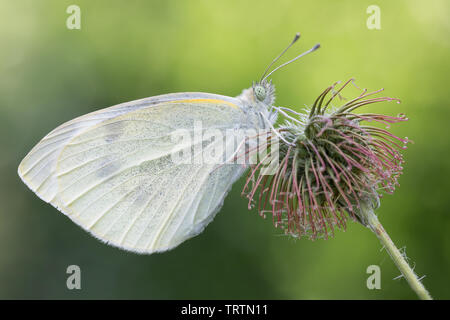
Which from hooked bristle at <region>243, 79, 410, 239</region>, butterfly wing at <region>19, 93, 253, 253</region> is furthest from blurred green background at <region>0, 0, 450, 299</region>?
hooked bristle at <region>243, 79, 410, 239</region>

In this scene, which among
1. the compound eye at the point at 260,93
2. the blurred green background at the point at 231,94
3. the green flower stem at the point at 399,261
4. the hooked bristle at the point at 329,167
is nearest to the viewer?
the green flower stem at the point at 399,261

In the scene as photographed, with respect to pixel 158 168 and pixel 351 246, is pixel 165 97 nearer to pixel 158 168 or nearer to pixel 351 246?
pixel 158 168

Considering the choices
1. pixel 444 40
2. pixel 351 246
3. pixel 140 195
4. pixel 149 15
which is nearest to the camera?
pixel 140 195

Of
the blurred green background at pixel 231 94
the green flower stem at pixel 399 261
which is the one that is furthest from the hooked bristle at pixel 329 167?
the blurred green background at pixel 231 94

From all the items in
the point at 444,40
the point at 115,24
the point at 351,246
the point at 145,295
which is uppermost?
the point at 115,24

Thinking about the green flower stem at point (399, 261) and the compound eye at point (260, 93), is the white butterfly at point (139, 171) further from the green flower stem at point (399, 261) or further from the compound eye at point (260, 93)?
the green flower stem at point (399, 261)

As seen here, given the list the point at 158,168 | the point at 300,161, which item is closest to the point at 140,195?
the point at 158,168

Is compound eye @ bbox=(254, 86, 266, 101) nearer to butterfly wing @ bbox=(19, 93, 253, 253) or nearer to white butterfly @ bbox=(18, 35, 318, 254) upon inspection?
white butterfly @ bbox=(18, 35, 318, 254)
